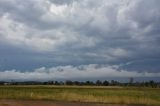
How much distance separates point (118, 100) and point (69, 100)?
714 cm

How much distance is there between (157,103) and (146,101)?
1.81 metres

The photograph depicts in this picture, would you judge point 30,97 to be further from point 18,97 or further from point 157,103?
point 157,103

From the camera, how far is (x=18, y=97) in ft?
189

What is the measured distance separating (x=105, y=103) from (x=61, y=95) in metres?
9.53

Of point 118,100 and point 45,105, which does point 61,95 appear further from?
point 45,105

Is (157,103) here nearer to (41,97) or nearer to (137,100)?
(137,100)

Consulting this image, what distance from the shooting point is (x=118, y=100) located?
176 feet

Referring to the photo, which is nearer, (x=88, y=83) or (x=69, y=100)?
(x=69, y=100)

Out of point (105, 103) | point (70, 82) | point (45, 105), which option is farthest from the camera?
point (70, 82)

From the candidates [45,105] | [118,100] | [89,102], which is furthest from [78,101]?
[45,105]

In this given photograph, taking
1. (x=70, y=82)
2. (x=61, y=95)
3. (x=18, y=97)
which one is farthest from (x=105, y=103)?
(x=70, y=82)

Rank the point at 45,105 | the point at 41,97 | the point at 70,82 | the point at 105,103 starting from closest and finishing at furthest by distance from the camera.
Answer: the point at 45,105 < the point at 105,103 < the point at 41,97 < the point at 70,82

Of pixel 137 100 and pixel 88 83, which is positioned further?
pixel 88 83

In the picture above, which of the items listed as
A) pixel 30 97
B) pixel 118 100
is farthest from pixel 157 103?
pixel 30 97
